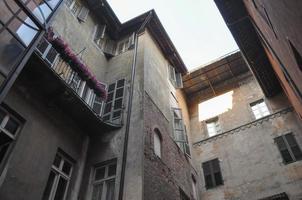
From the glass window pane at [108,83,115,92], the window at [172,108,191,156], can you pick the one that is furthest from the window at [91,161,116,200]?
the window at [172,108,191,156]

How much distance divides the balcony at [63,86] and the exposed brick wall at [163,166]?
1504 millimetres

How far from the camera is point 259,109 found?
51.0ft

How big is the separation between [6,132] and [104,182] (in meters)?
Answer: 3.29

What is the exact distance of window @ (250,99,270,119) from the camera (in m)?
15.2

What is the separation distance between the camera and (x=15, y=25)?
602 cm

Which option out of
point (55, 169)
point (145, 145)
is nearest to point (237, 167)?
point (145, 145)

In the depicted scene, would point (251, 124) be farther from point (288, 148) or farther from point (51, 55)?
point (51, 55)

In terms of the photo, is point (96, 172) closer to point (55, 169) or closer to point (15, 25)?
point (55, 169)

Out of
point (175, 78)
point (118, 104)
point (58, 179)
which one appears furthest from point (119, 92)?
point (175, 78)

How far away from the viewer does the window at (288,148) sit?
40.9 ft

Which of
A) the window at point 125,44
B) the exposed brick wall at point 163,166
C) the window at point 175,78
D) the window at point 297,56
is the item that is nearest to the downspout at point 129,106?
the window at point 125,44

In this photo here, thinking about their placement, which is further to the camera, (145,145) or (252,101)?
(252,101)

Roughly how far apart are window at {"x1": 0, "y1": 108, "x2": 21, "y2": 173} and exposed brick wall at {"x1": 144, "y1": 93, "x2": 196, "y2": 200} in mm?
3881

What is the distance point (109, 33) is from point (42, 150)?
9.38 metres
